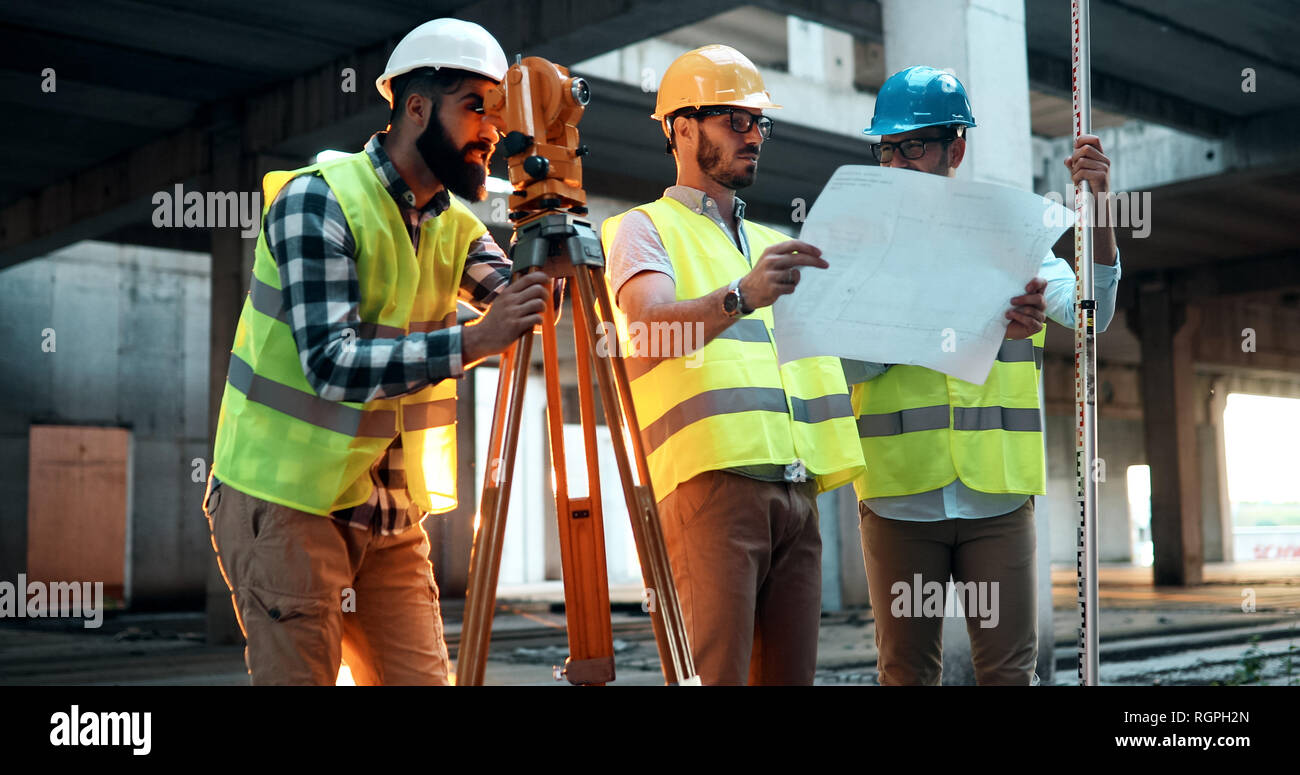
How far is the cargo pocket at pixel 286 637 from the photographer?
2.32 meters

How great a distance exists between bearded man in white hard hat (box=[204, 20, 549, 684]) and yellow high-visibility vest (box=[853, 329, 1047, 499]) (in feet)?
4.18

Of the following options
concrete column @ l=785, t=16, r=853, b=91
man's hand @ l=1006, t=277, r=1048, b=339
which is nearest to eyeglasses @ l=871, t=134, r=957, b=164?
man's hand @ l=1006, t=277, r=1048, b=339

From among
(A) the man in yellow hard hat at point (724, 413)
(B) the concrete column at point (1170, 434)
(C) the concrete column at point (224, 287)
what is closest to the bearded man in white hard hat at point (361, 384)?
(A) the man in yellow hard hat at point (724, 413)

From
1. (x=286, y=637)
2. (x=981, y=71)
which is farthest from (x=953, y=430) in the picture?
(x=981, y=71)

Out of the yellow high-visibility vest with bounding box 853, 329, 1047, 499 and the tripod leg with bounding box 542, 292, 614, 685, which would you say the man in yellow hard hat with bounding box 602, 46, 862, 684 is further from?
the tripod leg with bounding box 542, 292, 614, 685

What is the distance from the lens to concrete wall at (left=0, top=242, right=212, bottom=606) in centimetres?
1656

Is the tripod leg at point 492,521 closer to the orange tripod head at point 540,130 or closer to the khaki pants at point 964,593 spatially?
the orange tripod head at point 540,130

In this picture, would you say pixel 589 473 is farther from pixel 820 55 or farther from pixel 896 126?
pixel 820 55

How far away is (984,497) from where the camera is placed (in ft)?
10.6

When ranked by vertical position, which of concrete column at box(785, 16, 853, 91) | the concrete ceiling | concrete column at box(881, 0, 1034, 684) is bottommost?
concrete column at box(881, 0, 1034, 684)

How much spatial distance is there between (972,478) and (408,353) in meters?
1.63

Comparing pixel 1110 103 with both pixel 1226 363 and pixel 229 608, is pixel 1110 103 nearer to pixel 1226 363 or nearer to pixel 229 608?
pixel 229 608

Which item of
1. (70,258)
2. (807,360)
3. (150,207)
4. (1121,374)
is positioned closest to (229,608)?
(150,207)
